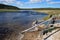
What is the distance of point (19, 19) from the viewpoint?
2.50m

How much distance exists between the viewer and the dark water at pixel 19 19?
96.9 inches

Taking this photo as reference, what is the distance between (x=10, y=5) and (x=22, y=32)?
1.63ft

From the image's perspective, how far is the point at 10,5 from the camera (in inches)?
99.3

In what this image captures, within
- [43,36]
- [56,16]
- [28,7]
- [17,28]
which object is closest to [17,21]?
[17,28]

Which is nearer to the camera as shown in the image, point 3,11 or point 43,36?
point 43,36

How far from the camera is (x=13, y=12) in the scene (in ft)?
8.25

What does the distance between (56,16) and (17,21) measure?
0.64m

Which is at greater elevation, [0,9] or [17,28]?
[0,9]

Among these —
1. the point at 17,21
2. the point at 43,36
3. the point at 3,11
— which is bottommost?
the point at 43,36

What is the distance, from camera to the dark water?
8.07ft

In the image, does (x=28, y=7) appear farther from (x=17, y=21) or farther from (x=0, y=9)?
(x=0, y=9)

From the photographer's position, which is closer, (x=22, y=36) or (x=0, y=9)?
(x=22, y=36)

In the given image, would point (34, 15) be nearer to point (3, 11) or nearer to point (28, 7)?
point (28, 7)

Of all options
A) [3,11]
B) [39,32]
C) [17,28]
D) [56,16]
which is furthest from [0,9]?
[56,16]
